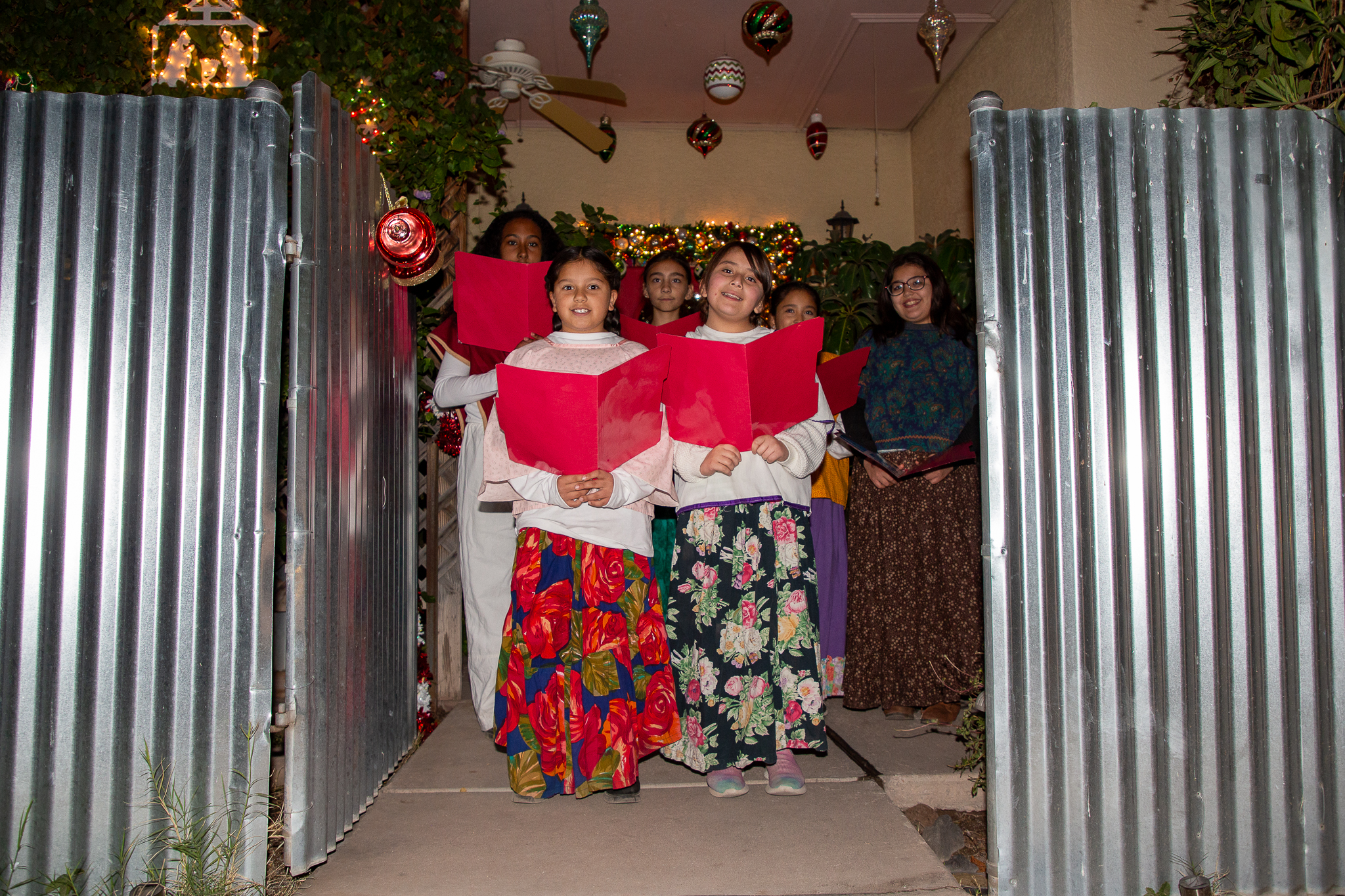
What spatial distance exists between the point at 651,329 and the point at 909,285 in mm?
1056

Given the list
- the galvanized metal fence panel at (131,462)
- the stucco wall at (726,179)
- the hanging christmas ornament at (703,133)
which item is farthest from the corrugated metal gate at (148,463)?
the stucco wall at (726,179)

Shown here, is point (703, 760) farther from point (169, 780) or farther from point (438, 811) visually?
point (169, 780)

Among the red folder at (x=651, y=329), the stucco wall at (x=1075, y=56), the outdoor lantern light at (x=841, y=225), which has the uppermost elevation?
the stucco wall at (x=1075, y=56)

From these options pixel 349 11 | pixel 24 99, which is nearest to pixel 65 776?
pixel 24 99

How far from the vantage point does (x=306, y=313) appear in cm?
178

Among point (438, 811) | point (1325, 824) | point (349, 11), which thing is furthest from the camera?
point (349, 11)

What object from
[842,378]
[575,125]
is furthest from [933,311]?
[575,125]

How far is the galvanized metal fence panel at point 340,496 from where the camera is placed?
5.82 feet

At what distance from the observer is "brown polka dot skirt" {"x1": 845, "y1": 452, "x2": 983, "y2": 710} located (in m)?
2.97

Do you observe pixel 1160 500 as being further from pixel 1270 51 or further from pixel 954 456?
pixel 1270 51

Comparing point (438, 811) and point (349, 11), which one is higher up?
point (349, 11)

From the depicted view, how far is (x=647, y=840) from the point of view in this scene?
6.66 feet

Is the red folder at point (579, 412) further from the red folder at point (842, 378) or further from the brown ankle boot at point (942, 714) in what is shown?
the brown ankle boot at point (942, 714)

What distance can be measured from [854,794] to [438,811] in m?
1.09
